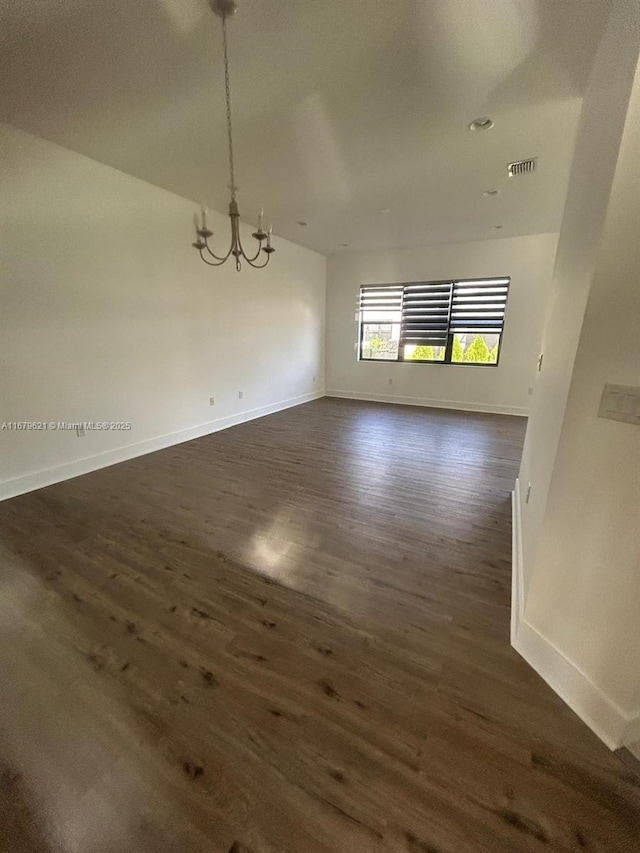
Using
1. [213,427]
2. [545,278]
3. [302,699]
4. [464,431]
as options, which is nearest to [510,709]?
[302,699]

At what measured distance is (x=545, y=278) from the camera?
5.12 meters

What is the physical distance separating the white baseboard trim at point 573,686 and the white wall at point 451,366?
4885mm

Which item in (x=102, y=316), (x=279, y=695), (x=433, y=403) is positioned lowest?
(x=279, y=695)

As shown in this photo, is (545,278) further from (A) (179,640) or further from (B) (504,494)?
(A) (179,640)

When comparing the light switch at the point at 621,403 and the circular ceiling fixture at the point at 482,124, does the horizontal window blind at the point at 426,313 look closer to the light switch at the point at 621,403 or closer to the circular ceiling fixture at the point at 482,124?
the circular ceiling fixture at the point at 482,124

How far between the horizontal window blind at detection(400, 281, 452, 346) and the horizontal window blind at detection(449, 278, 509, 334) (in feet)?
0.48

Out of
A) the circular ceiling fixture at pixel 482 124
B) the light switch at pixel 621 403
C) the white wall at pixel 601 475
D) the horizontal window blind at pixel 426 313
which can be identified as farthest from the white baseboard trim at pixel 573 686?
the horizontal window blind at pixel 426 313

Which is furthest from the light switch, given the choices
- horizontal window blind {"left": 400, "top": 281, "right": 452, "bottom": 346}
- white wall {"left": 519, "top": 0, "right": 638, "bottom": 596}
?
horizontal window blind {"left": 400, "top": 281, "right": 452, "bottom": 346}

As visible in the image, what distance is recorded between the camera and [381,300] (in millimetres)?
6395

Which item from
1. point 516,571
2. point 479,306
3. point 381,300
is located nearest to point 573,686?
point 516,571

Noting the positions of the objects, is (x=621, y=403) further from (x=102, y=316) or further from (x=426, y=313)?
(x=426, y=313)

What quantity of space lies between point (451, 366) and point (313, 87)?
4.82m

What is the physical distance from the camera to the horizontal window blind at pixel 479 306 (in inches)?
Result: 217

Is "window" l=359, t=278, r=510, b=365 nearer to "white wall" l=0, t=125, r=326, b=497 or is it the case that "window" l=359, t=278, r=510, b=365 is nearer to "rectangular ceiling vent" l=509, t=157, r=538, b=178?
"white wall" l=0, t=125, r=326, b=497
